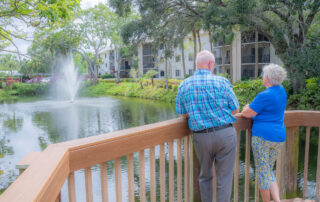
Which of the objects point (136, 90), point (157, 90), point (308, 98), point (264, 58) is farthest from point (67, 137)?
point (264, 58)

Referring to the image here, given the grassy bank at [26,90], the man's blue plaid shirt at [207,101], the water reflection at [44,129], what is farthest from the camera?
the grassy bank at [26,90]

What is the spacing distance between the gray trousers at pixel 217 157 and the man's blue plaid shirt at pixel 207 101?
0.27ft

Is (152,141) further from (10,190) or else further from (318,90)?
(318,90)

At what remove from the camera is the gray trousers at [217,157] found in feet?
6.44

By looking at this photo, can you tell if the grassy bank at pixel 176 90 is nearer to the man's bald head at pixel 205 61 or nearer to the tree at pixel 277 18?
the tree at pixel 277 18

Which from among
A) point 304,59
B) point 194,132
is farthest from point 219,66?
point 194,132

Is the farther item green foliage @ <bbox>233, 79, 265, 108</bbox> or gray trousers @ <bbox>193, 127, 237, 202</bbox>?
green foliage @ <bbox>233, 79, 265, 108</bbox>

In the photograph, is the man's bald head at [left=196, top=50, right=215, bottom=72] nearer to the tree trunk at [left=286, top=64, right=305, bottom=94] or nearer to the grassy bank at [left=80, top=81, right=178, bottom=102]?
the tree trunk at [left=286, top=64, right=305, bottom=94]

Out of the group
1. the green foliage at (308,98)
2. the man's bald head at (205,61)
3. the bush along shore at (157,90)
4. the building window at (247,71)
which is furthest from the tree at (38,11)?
the building window at (247,71)

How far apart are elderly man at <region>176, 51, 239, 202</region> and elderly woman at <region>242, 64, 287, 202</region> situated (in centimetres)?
27

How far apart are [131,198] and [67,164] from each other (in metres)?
0.54

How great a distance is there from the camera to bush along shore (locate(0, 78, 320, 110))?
12.0 m

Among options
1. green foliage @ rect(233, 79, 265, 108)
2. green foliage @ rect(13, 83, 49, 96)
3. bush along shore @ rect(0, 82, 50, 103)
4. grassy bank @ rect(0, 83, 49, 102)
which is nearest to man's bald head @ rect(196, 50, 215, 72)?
green foliage @ rect(233, 79, 265, 108)

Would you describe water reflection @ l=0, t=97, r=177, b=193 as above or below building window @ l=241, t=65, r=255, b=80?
below
